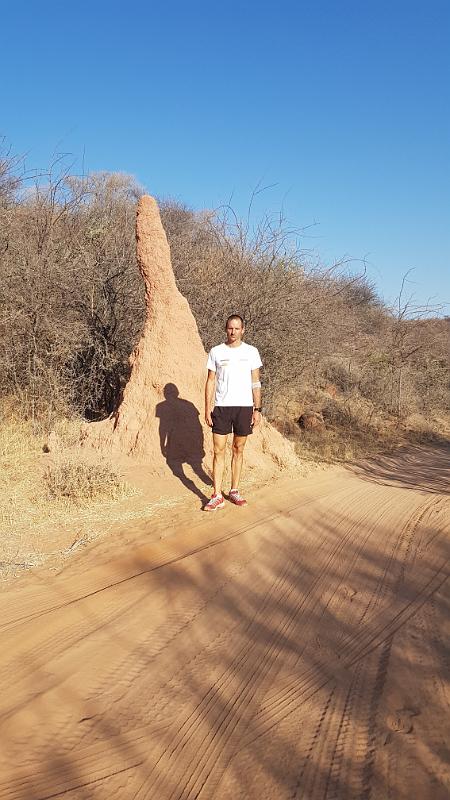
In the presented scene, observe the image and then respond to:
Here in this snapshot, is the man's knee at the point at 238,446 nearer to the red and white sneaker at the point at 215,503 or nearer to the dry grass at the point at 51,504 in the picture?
the red and white sneaker at the point at 215,503

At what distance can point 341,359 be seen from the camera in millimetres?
15836

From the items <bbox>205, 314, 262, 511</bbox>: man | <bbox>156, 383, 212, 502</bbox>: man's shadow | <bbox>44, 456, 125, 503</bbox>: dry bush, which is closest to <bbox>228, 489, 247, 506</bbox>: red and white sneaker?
<bbox>205, 314, 262, 511</bbox>: man

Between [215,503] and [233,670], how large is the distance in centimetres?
264

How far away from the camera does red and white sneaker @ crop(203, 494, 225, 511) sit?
5.78 metres

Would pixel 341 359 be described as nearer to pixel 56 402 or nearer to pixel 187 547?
pixel 56 402

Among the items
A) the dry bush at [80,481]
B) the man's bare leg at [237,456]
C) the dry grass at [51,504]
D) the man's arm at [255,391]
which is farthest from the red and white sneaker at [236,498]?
the dry bush at [80,481]

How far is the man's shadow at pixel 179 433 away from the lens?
23.1 feet

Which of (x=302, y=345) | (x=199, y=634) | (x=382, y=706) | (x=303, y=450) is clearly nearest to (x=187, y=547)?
(x=199, y=634)

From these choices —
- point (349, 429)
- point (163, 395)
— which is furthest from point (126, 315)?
point (349, 429)

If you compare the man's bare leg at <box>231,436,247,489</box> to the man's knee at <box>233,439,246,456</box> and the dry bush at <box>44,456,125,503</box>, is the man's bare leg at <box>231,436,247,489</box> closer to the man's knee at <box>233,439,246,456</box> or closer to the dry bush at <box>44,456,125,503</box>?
the man's knee at <box>233,439,246,456</box>

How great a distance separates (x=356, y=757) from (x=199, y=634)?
128 cm

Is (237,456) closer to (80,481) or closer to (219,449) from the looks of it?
(219,449)

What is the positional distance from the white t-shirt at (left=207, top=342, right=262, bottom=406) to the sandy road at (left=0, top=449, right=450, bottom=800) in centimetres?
127

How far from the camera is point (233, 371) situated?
5781 mm
